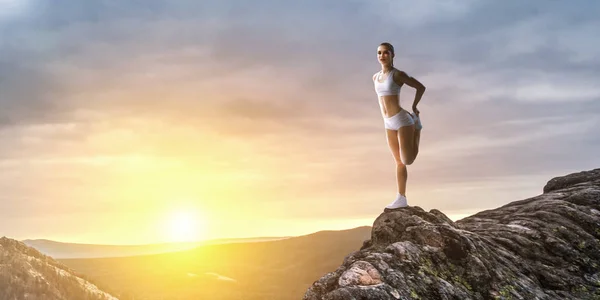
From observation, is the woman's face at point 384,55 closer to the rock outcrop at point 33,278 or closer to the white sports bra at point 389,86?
the white sports bra at point 389,86

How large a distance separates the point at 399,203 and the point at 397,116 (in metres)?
2.38

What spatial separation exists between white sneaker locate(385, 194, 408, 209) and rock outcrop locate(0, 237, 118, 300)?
27990 millimetres

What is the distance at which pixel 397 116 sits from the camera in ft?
48.3

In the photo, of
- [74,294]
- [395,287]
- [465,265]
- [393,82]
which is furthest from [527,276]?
[74,294]

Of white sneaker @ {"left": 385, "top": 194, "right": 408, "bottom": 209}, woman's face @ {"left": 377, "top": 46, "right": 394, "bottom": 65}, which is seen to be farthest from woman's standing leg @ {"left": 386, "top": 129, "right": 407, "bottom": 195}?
woman's face @ {"left": 377, "top": 46, "right": 394, "bottom": 65}

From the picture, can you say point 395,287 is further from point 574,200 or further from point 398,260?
point 574,200

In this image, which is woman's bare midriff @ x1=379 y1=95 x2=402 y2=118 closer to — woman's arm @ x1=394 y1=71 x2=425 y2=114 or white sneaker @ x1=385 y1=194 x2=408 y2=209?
woman's arm @ x1=394 y1=71 x2=425 y2=114

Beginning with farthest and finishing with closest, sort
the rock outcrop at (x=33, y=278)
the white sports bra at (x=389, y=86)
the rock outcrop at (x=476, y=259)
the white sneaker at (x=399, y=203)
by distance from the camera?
the rock outcrop at (x=33, y=278) → the white sneaker at (x=399, y=203) → the white sports bra at (x=389, y=86) → the rock outcrop at (x=476, y=259)

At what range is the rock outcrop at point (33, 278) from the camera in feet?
113

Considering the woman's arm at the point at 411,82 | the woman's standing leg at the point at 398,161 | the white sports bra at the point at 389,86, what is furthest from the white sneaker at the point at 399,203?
the white sports bra at the point at 389,86

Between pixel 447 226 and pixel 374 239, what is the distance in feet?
6.13

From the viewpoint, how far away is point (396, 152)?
15.2 metres

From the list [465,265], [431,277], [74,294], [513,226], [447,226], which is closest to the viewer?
[431,277]

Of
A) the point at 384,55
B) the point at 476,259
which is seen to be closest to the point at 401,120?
the point at 384,55
